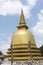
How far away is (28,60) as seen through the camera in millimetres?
34344

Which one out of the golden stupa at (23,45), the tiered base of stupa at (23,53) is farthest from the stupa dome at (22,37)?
the tiered base of stupa at (23,53)

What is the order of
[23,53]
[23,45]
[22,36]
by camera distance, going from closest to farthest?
[23,53]
[23,45]
[22,36]

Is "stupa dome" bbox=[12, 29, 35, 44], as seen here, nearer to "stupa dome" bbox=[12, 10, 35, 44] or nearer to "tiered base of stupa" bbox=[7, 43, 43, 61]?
"stupa dome" bbox=[12, 10, 35, 44]

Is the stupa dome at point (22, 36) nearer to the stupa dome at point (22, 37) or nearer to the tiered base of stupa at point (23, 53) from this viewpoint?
the stupa dome at point (22, 37)

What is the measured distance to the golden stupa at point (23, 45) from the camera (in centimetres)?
3636

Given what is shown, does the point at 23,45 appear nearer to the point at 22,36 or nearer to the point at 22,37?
the point at 22,37

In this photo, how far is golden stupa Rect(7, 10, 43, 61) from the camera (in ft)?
119

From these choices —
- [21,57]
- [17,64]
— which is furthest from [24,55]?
[17,64]

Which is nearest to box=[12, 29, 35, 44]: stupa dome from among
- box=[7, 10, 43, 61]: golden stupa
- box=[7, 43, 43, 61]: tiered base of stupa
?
box=[7, 10, 43, 61]: golden stupa

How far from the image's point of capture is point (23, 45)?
37906 mm

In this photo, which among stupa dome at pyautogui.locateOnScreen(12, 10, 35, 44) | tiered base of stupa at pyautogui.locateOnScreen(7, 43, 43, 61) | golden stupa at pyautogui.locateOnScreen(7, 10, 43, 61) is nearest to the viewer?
tiered base of stupa at pyautogui.locateOnScreen(7, 43, 43, 61)

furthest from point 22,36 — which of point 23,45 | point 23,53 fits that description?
point 23,53

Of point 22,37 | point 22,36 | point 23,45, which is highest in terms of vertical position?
point 22,36

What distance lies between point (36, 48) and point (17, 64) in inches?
214
